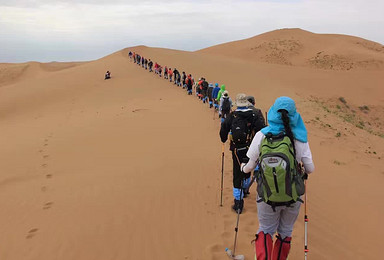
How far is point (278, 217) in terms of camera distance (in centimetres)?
308

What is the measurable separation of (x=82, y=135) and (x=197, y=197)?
6.46m

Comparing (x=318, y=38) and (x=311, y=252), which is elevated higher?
(x=318, y=38)

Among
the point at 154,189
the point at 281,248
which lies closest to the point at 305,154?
the point at 281,248

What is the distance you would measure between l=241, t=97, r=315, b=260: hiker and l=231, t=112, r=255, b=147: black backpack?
40.0 inches

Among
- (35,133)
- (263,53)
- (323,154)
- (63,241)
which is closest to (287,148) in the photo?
(63,241)

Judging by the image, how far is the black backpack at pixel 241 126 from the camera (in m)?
4.13

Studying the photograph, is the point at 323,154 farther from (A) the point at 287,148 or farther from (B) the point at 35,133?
(B) the point at 35,133

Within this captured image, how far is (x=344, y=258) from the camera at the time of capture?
3912 millimetres

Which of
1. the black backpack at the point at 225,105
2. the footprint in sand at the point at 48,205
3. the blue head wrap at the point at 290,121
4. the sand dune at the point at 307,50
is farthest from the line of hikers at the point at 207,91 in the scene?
the sand dune at the point at 307,50

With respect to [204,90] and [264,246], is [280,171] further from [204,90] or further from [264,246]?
[204,90]

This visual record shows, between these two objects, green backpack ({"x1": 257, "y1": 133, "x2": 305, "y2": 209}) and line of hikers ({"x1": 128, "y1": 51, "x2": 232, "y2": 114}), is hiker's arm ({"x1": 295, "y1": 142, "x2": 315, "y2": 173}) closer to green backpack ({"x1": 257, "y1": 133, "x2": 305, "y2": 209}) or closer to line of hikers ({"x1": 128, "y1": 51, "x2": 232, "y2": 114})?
green backpack ({"x1": 257, "y1": 133, "x2": 305, "y2": 209})

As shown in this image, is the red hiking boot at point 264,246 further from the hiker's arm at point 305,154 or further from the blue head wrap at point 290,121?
the blue head wrap at point 290,121

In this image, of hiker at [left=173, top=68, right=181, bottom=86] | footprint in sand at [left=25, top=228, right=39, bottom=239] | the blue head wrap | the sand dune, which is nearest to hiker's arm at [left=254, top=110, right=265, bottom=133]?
the blue head wrap

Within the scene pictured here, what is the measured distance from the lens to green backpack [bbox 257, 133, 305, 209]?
8.79 feet
